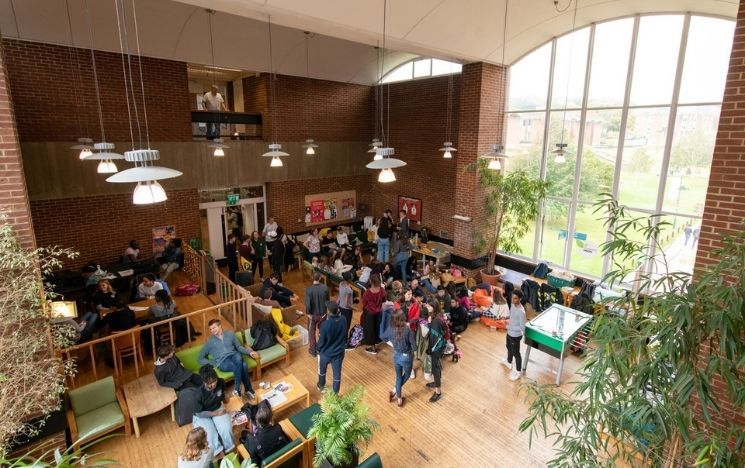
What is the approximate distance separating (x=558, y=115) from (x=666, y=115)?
7.24ft

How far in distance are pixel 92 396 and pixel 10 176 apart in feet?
9.69

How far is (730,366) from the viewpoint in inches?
93.3

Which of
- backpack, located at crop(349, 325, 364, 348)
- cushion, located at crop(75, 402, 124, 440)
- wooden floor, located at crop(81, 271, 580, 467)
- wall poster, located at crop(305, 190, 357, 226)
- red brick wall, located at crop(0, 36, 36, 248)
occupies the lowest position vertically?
wooden floor, located at crop(81, 271, 580, 467)

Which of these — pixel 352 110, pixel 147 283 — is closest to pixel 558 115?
pixel 352 110

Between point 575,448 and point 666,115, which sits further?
point 666,115

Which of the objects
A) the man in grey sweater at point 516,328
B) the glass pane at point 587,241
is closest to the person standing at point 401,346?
the man in grey sweater at point 516,328

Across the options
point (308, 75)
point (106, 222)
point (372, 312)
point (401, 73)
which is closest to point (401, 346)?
point (372, 312)

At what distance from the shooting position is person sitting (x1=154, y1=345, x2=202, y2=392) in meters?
5.22

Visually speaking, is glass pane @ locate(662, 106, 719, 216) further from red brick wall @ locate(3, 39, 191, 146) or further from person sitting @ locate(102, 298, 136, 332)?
red brick wall @ locate(3, 39, 191, 146)

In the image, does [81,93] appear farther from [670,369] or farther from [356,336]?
[670,369]

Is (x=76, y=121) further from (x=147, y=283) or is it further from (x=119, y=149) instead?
(x=147, y=283)

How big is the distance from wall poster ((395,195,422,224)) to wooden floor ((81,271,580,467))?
631 cm

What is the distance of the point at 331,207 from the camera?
13.9 meters

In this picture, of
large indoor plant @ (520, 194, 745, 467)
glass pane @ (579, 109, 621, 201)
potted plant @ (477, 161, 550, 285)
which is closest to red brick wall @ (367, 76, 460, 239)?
potted plant @ (477, 161, 550, 285)
